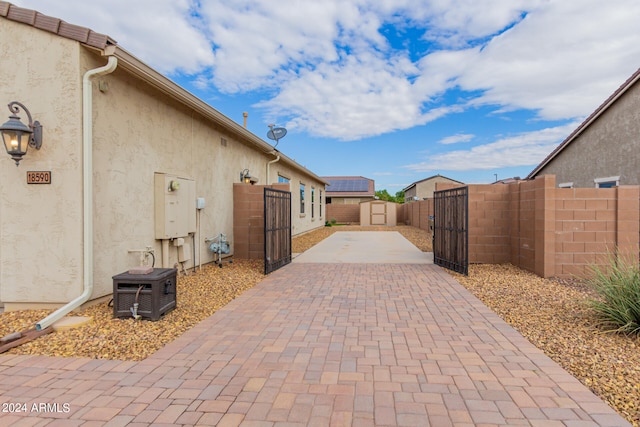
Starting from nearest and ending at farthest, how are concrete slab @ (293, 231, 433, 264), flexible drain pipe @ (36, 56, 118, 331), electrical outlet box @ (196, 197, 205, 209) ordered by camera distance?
1. flexible drain pipe @ (36, 56, 118, 331)
2. electrical outlet box @ (196, 197, 205, 209)
3. concrete slab @ (293, 231, 433, 264)

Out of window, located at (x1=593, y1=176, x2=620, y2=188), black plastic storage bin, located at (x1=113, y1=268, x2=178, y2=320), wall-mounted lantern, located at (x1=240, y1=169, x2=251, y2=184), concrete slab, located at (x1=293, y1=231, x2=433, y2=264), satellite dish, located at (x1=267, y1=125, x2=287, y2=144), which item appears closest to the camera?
black plastic storage bin, located at (x1=113, y1=268, x2=178, y2=320)

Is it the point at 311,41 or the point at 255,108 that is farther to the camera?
the point at 255,108

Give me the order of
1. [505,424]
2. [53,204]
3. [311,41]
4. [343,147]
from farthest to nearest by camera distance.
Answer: [343,147] < [311,41] < [53,204] < [505,424]

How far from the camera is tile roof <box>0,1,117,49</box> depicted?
14.9 feet

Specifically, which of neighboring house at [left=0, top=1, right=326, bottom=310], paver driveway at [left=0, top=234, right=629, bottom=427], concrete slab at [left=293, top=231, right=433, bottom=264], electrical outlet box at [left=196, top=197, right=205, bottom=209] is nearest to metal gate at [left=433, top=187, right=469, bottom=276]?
concrete slab at [left=293, top=231, right=433, bottom=264]

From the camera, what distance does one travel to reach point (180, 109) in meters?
7.07

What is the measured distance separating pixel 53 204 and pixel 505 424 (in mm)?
5602

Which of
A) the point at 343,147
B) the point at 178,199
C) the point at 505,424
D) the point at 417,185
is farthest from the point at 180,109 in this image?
the point at 417,185

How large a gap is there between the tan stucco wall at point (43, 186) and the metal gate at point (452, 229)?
692 cm

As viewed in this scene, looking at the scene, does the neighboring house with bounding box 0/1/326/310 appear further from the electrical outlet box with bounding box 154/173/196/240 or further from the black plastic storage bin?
the black plastic storage bin

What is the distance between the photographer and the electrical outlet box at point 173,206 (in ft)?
20.6

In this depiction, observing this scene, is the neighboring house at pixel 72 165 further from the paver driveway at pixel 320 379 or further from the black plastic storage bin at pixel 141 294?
the paver driveway at pixel 320 379

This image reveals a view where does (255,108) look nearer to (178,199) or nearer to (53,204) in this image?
(178,199)

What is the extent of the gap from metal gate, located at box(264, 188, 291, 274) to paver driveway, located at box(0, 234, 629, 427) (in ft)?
9.84
